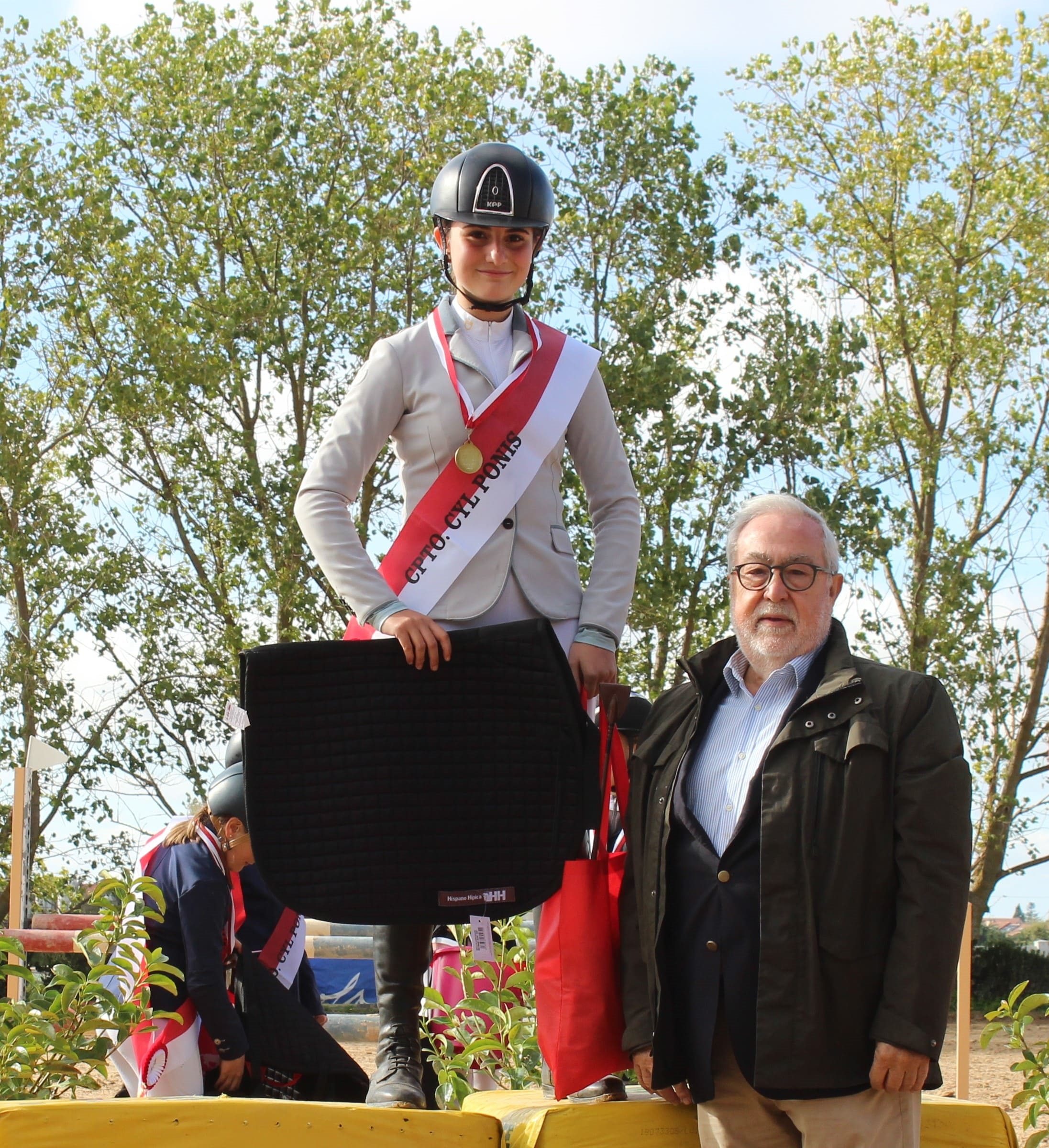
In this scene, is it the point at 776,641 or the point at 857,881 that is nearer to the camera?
→ the point at 857,881

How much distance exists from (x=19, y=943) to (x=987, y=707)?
13.2 m

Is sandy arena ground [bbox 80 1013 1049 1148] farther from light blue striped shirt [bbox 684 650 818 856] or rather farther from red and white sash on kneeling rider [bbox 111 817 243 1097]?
light blue striped shirt [bbox 684 650 818 856]

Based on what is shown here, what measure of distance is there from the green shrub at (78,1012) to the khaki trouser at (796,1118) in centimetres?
126

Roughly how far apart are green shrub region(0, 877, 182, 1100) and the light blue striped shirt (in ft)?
4.23

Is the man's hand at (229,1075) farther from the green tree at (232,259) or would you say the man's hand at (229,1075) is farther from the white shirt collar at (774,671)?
the green tree at (232,259)

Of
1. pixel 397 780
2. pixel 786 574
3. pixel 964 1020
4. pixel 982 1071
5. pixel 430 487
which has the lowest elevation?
pixel 982 1071

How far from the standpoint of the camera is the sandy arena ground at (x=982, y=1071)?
7.15 m

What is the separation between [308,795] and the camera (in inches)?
110

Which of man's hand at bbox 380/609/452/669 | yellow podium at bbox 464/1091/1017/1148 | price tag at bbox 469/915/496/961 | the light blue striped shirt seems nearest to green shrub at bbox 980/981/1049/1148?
yellow podium at bbox 464/1091/1017/1148

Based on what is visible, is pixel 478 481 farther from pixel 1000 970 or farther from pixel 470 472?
pixel 1000 970

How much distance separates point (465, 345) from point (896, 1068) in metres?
1.65

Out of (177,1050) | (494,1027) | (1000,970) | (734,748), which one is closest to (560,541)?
(734,748)

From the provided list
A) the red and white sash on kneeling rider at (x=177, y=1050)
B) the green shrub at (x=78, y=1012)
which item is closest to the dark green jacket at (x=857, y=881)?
the green shrub at (x=78, y=1012)

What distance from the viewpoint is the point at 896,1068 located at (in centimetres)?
232
